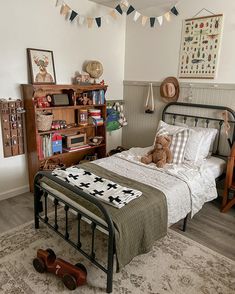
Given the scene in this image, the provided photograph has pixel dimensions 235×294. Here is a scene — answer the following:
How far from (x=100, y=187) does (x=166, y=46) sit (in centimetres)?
239

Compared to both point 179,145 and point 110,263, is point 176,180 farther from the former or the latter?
point 110,263

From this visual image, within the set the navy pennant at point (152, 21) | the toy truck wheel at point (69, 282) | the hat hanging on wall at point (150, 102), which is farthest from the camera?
the hat hanging on wall at point (150, 102)

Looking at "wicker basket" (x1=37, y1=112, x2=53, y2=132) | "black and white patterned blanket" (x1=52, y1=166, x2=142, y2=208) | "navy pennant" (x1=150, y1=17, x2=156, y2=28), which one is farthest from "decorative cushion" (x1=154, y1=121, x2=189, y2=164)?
"navy pennant" (x1=150, y1=17, x2=156, y2=28)

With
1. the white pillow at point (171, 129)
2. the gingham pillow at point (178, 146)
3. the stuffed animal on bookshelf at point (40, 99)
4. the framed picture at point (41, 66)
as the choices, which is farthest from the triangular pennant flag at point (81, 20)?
the gingham pillow at point (178, 146)

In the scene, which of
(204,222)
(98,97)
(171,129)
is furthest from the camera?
(98,97)

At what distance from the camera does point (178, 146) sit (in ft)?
9.20

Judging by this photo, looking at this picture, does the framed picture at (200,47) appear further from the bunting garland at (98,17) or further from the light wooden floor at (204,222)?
the light wooden floor at (204,222)

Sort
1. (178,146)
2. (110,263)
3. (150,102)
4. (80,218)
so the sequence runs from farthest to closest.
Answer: (150,102) < (178,146) < (80,218) < (110,263)

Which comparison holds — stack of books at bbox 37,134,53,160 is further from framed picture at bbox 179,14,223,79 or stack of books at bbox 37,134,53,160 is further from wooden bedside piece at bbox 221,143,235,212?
wooden bedside piece at bbox 221,143,235,212

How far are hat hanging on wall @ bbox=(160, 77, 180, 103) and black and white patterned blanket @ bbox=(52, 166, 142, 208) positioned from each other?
1.76 m

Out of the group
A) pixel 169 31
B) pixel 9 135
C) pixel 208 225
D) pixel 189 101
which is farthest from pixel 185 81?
pixel 9 135

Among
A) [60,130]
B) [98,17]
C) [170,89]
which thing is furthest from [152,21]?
[60,130]

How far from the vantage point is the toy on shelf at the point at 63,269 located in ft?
5.61

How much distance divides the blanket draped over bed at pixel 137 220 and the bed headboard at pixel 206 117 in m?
1.48
